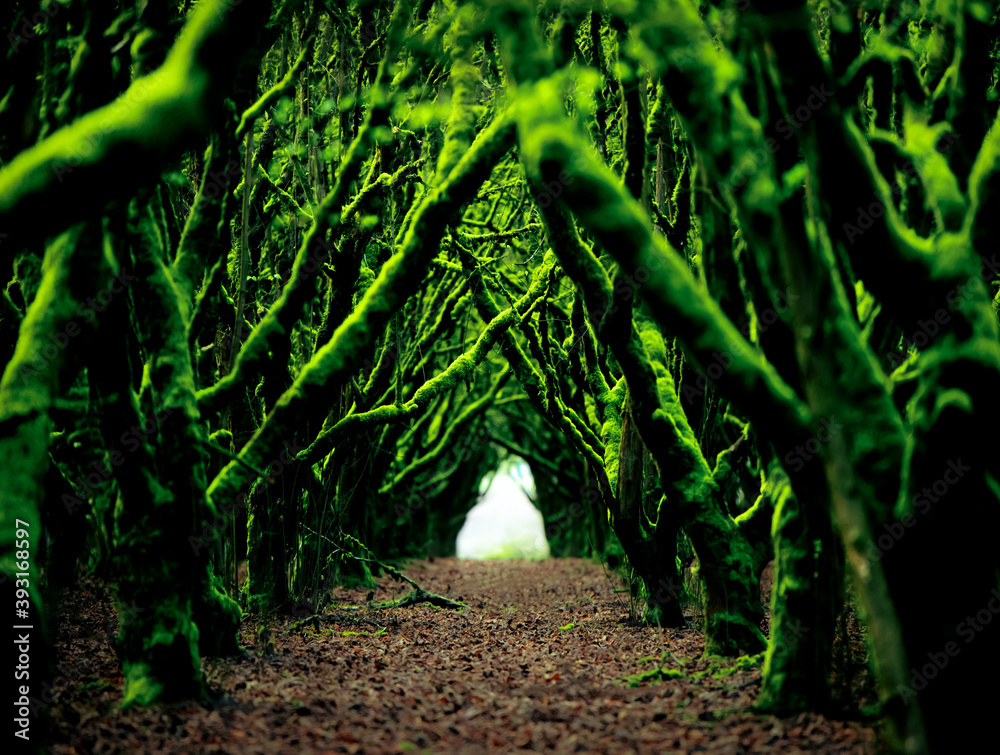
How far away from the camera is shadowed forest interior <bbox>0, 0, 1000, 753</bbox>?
3242mm

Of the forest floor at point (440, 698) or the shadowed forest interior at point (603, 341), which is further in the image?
the forest floor at point (440, 698)

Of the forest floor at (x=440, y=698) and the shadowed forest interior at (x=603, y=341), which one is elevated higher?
the shadowed forest interior at (x=603, y=341)

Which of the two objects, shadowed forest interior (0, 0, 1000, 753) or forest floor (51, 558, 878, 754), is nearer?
shadowed forest interior (0, 0, 1000, 753)

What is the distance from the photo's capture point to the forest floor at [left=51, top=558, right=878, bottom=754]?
11.8 feet

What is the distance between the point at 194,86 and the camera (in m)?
3.48

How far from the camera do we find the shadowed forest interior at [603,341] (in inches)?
128

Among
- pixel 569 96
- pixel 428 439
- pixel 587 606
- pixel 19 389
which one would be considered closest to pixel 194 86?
pixel 19 389

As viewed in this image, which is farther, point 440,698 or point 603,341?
point 603,341

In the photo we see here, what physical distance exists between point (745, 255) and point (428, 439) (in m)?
11.5

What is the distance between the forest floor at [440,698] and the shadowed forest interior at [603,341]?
1.6 inches

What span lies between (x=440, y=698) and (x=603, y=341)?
304 centimetres

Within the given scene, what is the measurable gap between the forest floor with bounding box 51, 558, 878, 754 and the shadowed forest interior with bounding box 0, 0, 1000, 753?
4cm

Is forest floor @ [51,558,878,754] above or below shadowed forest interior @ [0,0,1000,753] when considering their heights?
below

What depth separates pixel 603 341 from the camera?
580cm
